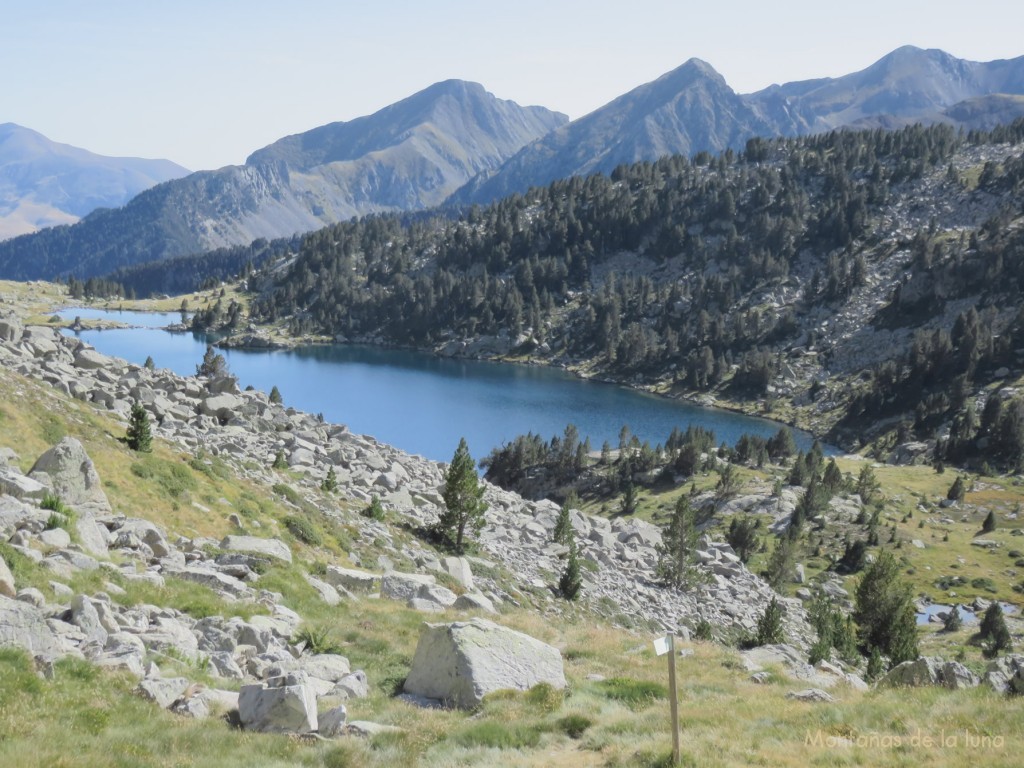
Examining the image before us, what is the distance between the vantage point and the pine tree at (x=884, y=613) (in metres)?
46.8

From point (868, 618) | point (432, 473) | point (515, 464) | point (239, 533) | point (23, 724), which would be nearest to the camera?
point (23, 724)

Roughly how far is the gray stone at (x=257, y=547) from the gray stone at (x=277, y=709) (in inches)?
558

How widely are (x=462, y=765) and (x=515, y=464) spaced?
334ft

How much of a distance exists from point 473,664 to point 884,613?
133 ft

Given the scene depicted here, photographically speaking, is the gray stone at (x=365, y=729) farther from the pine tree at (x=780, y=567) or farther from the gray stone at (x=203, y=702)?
the pine tree at (x=780, y=567)

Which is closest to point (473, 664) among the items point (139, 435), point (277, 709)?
point (277, 709)

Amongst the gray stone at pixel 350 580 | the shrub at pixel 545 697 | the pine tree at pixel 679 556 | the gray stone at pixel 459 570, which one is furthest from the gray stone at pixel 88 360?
the shrub at pixel 545 697

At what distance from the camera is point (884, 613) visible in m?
48.2

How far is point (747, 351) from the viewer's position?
646 ft

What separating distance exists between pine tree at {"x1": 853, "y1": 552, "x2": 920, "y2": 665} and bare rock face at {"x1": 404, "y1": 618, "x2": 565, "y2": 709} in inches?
1421

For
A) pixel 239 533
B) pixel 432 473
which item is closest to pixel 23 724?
pixel 239 533

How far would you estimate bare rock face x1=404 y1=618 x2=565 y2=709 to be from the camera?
55.7ft

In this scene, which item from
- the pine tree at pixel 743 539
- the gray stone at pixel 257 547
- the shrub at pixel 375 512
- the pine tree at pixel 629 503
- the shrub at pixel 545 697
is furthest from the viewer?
the pine tree at pixel 629 503

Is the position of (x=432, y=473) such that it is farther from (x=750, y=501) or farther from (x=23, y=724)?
(x=23, y=724)
